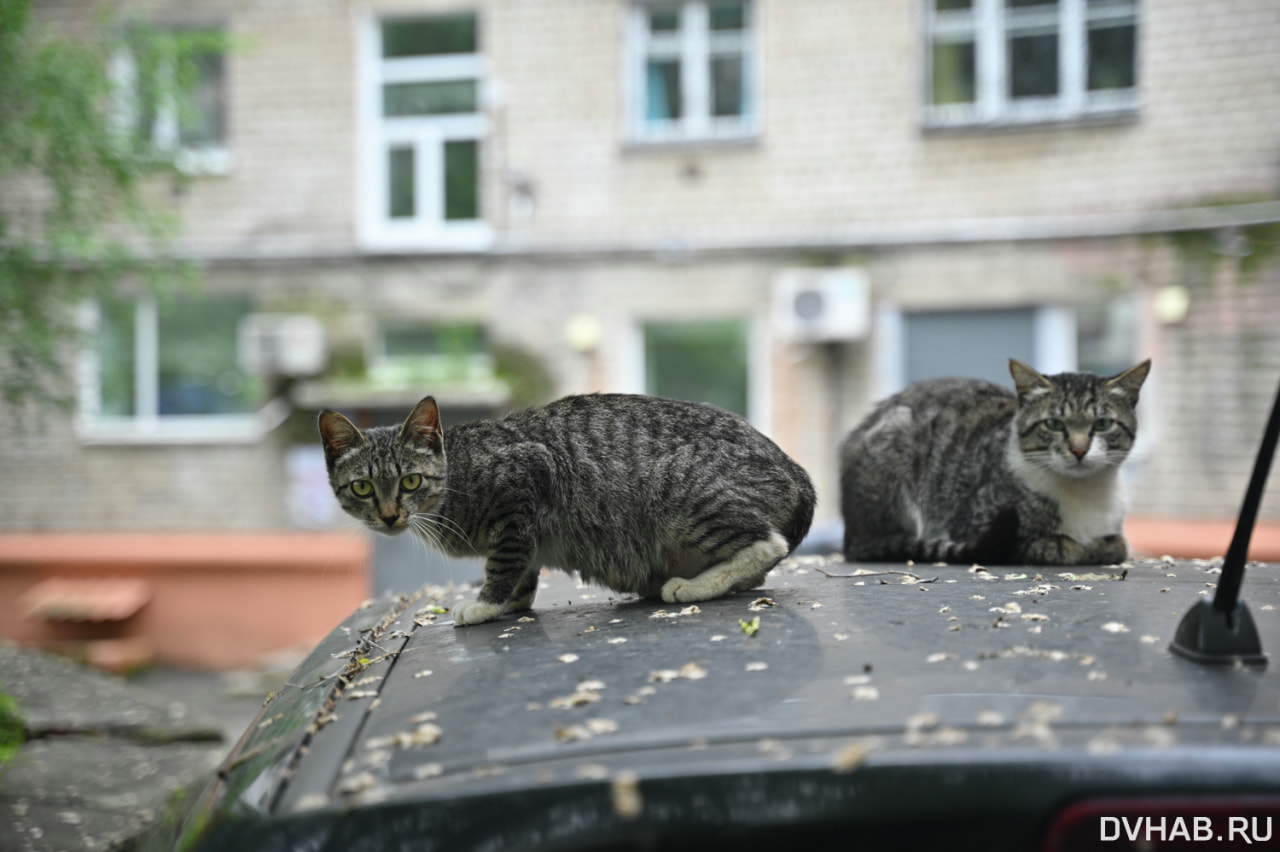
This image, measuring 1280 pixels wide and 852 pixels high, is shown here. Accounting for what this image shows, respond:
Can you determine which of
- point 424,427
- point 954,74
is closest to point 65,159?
point 424,427

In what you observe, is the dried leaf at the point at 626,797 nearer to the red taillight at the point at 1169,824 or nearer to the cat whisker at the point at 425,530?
the red taillight at the point at 1169,824

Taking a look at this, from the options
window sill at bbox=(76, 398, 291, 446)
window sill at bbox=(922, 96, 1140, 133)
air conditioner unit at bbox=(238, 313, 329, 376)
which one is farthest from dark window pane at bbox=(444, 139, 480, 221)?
window sill at bbox=(922, 96, 1140, 133)

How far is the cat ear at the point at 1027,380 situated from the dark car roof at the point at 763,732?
1.72 metres

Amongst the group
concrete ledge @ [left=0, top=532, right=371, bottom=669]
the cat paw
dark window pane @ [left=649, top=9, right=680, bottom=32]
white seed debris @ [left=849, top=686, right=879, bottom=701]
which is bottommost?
concrete ledge @ [left=0, top=532, right=371, bottom=669]

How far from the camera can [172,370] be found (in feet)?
37.1

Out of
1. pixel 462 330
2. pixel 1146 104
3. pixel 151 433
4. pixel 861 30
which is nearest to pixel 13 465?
pixel 151 433

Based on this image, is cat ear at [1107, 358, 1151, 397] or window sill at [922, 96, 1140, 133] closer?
cat ear at [1107, 358, 1151, 397]

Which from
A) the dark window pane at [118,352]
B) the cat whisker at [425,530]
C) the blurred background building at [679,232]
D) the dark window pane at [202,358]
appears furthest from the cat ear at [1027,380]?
the dark window pane at [118,352]

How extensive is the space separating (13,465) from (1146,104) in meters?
11.5

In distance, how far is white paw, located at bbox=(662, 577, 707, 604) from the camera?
2520 millimetres

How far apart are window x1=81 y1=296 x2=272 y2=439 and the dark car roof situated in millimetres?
9982

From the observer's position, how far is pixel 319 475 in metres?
10.9

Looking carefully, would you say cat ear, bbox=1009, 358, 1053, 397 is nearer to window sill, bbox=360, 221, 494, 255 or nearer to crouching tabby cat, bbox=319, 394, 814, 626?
crouching tabby cat, bbox=319, 394, 814, 626

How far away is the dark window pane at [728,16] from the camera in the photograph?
10258mm
